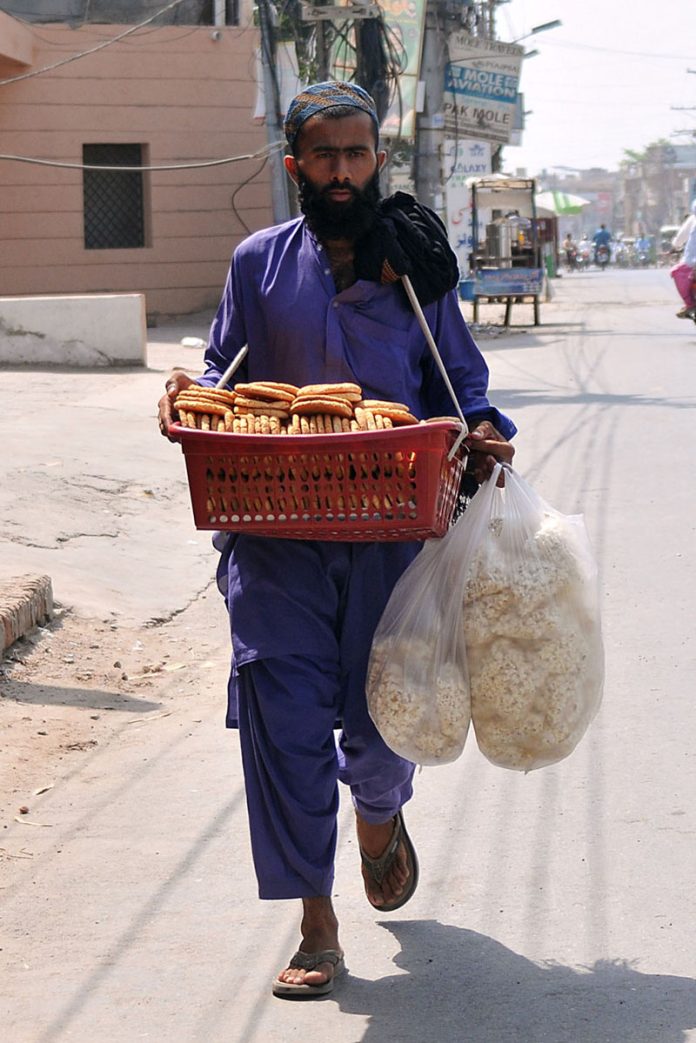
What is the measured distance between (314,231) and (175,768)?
2102mm

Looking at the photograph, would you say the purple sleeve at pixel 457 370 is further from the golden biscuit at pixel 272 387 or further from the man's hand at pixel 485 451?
the golden biscuit at pixel 272 387

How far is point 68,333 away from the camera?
16203mm

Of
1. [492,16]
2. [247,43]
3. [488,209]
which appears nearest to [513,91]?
[488,209]

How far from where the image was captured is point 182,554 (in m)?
8.24

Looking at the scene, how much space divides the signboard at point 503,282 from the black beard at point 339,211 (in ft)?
68.3

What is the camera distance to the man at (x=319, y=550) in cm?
322

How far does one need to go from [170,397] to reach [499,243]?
23181mm

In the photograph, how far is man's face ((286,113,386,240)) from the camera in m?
3.24

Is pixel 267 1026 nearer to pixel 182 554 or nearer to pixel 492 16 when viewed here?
pixel 182 554

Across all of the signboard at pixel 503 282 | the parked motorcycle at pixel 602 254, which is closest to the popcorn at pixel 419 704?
the signboard at pixel 503 282

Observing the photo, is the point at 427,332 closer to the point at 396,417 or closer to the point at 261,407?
the point at 396,417

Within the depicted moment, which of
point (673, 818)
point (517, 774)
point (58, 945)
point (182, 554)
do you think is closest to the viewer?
point (58, 945)

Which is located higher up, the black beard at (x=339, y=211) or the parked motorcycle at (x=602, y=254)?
the black beard at (x=339, y=211)

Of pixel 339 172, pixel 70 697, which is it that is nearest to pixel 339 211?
pixel 339 172
